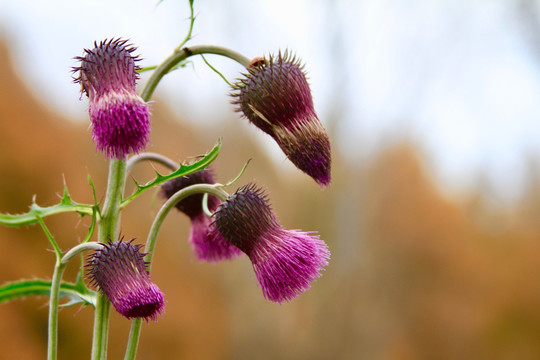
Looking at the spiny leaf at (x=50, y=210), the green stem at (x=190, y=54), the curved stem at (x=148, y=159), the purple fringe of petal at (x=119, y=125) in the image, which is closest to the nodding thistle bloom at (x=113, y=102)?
the purple fringe of petal at (x=119, y=125)

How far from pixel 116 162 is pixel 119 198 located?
4.0 inches

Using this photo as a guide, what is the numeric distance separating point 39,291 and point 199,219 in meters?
0.55

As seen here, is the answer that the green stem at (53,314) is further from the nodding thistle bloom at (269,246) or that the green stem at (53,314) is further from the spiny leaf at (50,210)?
the nodding thistle bloom at (269,246)

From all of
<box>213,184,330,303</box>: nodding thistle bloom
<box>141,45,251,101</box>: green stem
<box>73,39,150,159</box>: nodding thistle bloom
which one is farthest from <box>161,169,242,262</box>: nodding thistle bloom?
<box>73,39,150,159</box>: nodding thistle bloom

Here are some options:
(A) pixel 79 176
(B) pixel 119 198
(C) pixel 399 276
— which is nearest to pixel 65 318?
(A) pixel 79 176

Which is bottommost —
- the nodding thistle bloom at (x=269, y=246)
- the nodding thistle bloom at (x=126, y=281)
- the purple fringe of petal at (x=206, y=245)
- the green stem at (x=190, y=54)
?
the nodding thistle bloom at (x=126, y=281)

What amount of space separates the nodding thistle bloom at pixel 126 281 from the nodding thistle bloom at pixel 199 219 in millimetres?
407

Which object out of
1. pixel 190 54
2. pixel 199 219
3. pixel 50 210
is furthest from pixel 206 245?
pixel 190 54

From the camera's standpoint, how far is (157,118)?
14.2 m

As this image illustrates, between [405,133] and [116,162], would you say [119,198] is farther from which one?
[405,133]

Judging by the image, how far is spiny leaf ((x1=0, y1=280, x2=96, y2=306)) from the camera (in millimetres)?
1624

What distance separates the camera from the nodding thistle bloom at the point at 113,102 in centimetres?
124

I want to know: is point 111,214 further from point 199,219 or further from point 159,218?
point 199,219

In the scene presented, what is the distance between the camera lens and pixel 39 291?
1.72m
